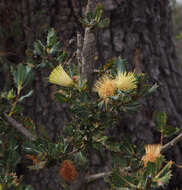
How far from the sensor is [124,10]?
1.21 metres

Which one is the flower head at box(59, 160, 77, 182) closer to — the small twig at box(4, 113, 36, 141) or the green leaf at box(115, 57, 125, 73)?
the small twig at box(4, 113, 36, 141)

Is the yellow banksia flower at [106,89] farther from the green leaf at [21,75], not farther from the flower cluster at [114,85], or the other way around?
the green leaf at [21,75]

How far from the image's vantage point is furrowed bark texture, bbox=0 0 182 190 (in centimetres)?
118

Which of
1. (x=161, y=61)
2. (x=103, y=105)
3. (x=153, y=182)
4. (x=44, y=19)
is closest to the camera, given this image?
(x=153, y=182)

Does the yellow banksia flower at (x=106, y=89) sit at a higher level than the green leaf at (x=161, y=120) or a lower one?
higher

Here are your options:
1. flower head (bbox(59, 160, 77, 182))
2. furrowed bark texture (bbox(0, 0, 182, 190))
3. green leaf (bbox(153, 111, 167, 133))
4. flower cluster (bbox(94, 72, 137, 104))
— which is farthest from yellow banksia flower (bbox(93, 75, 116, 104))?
furrowed bark texture (bbox(0, 0, 182, 190))

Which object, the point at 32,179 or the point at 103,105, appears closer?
the point at 103,105

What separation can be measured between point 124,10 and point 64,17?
12.5 inches

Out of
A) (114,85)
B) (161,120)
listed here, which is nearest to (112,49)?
(161,120)

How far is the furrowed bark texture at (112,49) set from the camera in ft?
3.86

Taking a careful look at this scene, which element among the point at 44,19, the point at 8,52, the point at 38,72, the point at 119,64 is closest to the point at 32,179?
the point at 38,72

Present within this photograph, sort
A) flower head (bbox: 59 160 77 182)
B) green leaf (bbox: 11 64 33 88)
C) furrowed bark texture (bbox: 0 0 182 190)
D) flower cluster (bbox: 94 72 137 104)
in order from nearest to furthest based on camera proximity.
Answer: flower cluster (bbox: 94 72 137 104)
green leaf (bbox: 11 64 33 88)
flower head (bbox: 59 160 77 182)
furrowed bark texture (bbox: 0 0 182 190)

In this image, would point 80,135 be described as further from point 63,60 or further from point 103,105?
point 63,60

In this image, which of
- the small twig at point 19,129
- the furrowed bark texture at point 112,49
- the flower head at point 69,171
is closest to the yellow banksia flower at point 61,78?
the small twig at point 19,129
